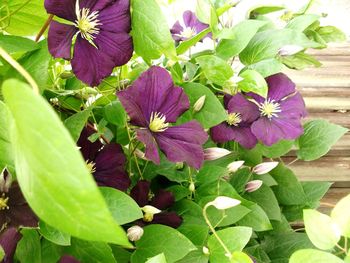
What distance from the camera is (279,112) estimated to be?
0.49 metres

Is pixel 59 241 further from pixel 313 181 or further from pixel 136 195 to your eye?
pixel 313 181

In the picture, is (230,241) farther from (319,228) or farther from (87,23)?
(87,23)

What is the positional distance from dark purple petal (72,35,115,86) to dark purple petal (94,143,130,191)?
2.6 inches

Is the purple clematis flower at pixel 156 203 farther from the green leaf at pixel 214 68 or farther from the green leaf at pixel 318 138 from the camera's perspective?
the green leaf at pixel 318 138

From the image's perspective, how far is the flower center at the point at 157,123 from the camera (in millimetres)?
389

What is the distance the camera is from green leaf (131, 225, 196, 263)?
14.4 inches

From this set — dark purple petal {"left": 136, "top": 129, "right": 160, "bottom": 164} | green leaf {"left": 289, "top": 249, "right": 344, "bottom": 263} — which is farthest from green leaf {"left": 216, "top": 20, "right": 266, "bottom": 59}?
green leaf {"left": 289, "top": 249, "right": 344, "bottom": 263}

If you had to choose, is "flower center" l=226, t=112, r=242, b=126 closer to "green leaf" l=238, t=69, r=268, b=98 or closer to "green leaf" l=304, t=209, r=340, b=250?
"green leaf" l=238, t=69, r=268, b=98

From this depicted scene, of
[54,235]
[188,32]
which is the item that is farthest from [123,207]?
[188,32]

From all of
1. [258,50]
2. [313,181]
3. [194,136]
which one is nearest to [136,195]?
[194,136]

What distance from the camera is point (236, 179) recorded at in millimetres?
A: 502

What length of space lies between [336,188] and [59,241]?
46 cm

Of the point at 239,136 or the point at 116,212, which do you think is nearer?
the point at 116,212

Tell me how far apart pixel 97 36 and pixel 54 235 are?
0.50 feet
